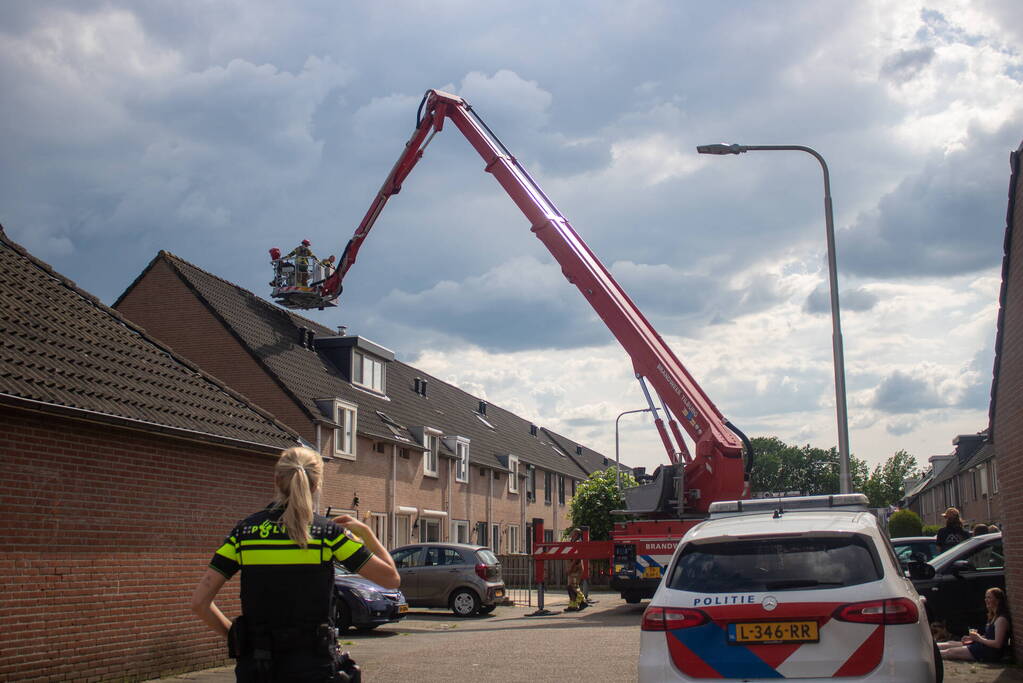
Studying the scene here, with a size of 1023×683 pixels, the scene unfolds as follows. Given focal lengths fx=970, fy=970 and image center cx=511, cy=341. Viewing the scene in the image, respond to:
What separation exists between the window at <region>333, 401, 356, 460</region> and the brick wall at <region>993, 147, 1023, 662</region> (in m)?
18.6

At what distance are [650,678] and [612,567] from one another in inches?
493

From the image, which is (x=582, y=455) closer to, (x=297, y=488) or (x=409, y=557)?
(x=409, y=557)

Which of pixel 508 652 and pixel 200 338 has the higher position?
pixel 200 338

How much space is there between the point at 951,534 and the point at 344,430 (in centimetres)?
1709

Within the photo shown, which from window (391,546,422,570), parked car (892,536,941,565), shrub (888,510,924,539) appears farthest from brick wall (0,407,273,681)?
shrub (888,510,924,539)

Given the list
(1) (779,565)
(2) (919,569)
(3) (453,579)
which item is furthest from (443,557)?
(1) (779,565)

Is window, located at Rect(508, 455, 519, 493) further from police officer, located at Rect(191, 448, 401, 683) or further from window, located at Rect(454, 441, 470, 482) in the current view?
police officer, located at Rect(191, 448, 401, 683)

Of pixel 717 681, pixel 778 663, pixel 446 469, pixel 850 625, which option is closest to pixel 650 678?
pixel 717 681

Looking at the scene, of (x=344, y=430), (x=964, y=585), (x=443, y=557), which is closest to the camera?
(x=964, y=585)

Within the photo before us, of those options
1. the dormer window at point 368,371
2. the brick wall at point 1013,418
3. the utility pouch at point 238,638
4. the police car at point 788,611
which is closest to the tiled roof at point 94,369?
the utility pouch at point 238,638

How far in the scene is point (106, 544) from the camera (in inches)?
399

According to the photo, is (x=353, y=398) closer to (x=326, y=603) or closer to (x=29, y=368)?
(x=29, y=368)

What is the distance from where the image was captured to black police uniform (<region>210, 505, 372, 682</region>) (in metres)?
3.98

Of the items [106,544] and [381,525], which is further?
[381,525]
